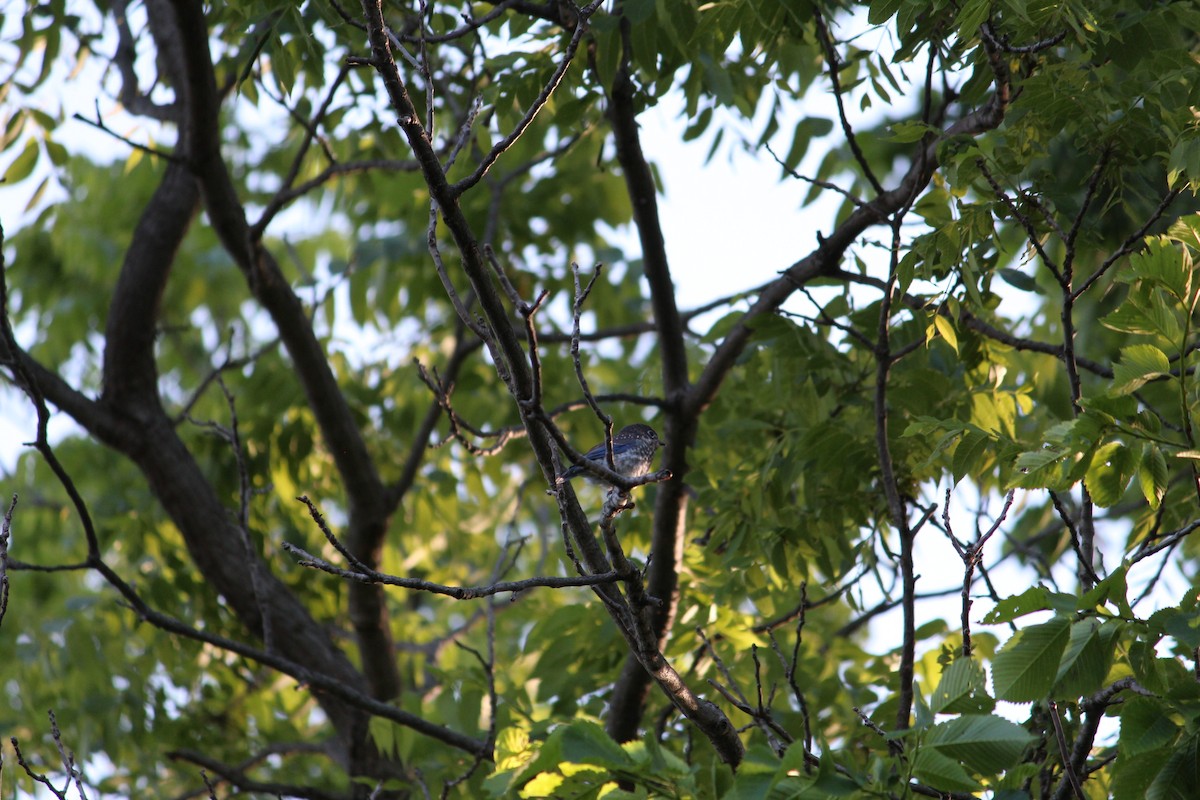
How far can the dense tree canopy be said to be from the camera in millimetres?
2236

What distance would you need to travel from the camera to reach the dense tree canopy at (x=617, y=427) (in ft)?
7.34

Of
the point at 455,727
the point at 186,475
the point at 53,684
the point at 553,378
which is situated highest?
the point at 553,378

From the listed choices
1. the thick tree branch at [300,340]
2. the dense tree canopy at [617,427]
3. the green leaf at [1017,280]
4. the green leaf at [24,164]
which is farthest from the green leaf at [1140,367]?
the green leaf at [24,164]

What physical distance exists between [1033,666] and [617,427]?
3349 mm

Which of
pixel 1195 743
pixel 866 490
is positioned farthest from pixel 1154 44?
pixel 1195 743

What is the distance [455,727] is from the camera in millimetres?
4605

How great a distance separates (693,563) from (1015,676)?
8.40ft

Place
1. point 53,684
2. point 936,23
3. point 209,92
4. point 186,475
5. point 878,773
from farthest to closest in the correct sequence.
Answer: point 53,684
point 186,475
point 209,92
point 936,23
point 878,773

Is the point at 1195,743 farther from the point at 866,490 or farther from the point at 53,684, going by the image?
the point at 53,684

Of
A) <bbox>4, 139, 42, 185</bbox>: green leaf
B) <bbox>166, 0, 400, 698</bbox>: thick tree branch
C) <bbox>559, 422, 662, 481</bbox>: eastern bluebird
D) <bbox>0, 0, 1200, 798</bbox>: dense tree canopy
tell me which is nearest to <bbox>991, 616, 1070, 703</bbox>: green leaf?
<bbox>0, 0, 1200, 798</bbox>: dense tree canopy

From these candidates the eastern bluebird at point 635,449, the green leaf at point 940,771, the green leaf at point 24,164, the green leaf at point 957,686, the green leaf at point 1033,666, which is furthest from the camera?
the green leaf at point 24,164

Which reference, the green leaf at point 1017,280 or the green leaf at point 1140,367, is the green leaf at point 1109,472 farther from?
the green leaf at point 1017,280

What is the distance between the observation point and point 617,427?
531cm

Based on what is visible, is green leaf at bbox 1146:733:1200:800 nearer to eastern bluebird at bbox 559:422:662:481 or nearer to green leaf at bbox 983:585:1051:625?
green leaf at bbox 983:585:1051:625
